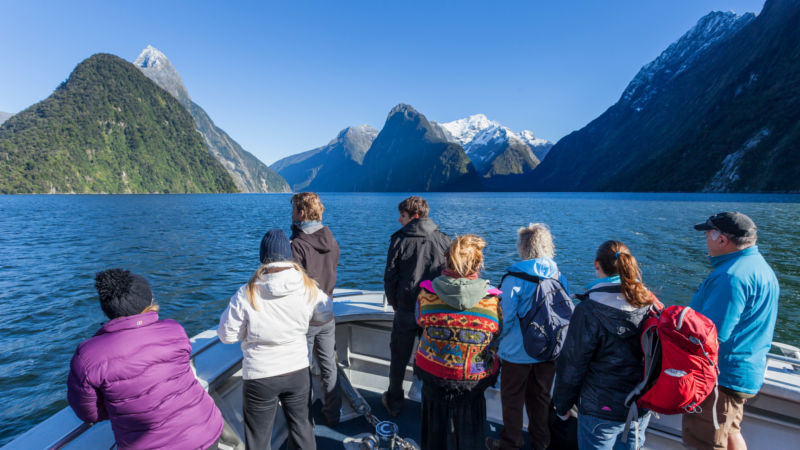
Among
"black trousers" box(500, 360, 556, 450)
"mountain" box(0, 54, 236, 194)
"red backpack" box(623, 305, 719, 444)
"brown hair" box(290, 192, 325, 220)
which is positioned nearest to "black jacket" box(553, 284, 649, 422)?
"red backpack" box(623, 305, 719, 444)

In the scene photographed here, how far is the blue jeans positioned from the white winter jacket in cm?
223

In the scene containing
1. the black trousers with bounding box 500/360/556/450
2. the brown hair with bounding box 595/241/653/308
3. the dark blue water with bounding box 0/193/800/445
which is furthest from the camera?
the dark blue water with bounding box 0/193/800/445

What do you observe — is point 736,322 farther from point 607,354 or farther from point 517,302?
point 517,302

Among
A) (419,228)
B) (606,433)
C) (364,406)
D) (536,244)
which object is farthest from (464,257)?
(364,406)

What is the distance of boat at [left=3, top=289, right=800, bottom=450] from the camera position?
7.84 ft

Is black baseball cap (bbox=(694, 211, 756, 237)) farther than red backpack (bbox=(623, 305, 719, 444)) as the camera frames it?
Yes

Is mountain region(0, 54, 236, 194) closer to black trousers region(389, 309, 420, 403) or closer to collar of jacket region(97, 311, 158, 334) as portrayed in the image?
black trousers region(389, 309, 420, 403)

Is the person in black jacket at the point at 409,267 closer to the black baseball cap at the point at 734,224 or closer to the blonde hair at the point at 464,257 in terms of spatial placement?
the blonde hair at the point at 464,257

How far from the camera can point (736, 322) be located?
252cm

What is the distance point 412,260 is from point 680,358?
2.31 metres

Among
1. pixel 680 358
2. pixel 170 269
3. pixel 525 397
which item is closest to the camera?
pixel 680 358

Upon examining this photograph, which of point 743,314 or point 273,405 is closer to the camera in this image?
point 743,314

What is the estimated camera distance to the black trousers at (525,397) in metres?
3.18

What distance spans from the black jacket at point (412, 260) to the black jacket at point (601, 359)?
1.56 m
